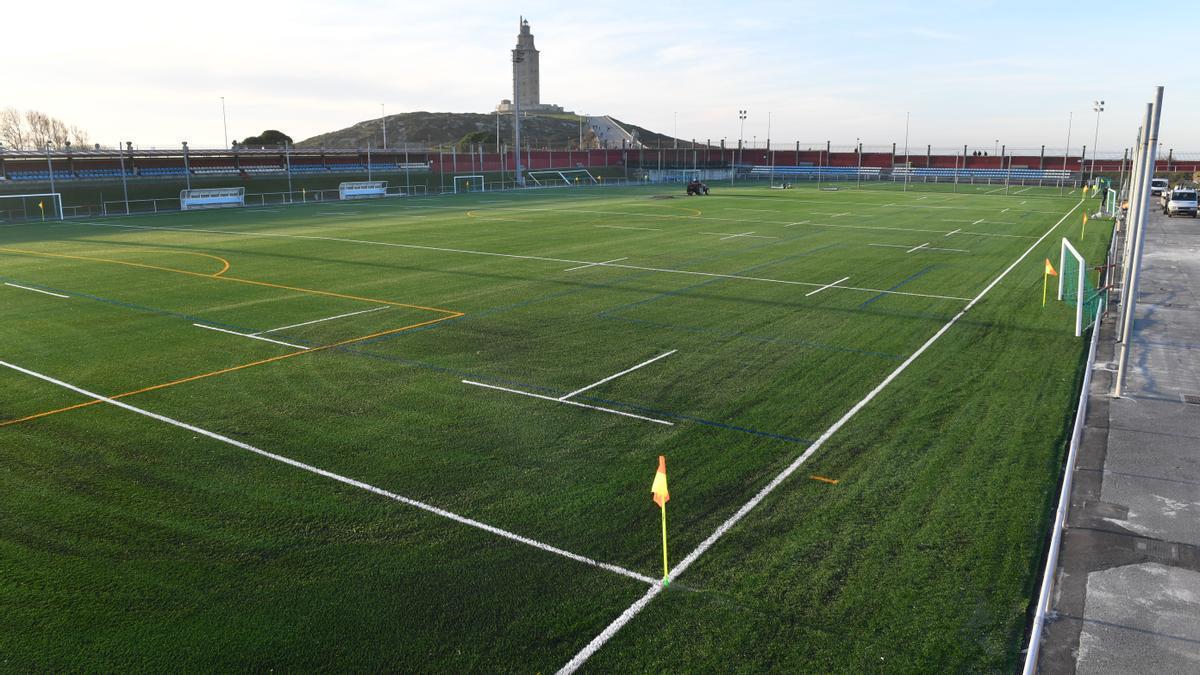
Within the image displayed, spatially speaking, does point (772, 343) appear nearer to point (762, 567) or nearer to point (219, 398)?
point (762, 567)

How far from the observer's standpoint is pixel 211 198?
58406 millimetres

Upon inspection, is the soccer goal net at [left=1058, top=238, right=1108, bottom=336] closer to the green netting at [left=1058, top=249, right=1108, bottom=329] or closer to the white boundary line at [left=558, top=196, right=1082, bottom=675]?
the green netting at [left=1058, top=249, right=1108, bottom=329]

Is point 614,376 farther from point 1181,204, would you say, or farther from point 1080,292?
point 1181,204

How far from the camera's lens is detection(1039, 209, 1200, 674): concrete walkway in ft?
23.7

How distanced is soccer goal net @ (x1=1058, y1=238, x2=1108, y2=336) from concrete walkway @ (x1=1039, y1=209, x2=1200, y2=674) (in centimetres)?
221

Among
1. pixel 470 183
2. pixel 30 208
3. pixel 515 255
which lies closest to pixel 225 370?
pixel 515 255

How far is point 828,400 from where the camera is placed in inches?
542

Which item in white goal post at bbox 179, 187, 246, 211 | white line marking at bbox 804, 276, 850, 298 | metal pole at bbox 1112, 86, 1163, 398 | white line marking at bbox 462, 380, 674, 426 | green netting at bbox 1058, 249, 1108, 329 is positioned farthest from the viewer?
white goal post at bbox 179, 187, 246, 211

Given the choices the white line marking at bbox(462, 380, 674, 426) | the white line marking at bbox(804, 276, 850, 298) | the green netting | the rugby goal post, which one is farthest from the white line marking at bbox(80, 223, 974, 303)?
the rugby goal post

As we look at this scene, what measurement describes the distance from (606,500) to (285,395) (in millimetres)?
7034

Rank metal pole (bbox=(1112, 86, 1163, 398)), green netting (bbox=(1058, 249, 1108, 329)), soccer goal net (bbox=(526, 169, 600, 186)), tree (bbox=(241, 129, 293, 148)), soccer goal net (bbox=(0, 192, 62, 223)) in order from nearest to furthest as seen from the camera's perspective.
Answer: metal pole (bbox=(1112, 86, 1163, 398)), green netting (bbox=(1058, 249, 1108, 329)), soccer goal net (bbox=(0, 192, 62, 223)), soccer goal net (bbox=(526, 169, 600, 186)), tree (bbox=(241, 129, 293, 148))

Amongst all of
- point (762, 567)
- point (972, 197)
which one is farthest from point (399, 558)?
point (972, 197)

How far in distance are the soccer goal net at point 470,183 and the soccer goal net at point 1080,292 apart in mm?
60446

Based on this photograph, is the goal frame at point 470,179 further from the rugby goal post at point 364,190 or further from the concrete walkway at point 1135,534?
the concrete walkway at point 1135,534
